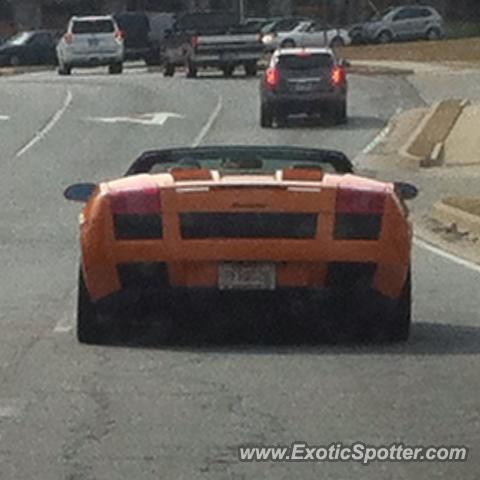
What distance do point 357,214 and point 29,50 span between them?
62.9m

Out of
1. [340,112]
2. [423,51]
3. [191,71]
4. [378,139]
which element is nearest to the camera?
[378,139]

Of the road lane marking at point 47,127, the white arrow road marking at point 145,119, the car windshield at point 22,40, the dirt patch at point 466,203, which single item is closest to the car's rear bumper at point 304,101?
the white arrow road marking at point 145,119

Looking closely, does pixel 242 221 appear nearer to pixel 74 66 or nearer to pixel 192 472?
pixel 192 472

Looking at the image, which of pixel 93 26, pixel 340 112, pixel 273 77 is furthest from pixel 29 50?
pixel 273 77

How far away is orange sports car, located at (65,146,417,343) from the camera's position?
12430 mm

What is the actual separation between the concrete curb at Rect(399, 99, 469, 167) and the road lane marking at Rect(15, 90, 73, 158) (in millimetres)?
7252

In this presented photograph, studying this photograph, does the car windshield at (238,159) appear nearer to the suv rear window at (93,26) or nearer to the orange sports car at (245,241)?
the orange sports car at (245,241)

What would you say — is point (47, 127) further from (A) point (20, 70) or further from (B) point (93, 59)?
(A) point (20, 70)

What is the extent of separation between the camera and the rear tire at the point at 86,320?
12.8 metres

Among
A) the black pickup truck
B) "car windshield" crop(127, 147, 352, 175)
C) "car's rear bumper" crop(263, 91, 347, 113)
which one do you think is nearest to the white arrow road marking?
"car's rear bumper" crop(263, 91, 347, 113)

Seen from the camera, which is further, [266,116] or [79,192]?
[266,116]

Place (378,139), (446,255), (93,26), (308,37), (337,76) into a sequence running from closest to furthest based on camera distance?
1. (446,255)
2. (378,139)
3. (337,76)
4. (93,26)
5. (308,37)

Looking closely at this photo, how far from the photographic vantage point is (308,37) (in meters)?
75.8

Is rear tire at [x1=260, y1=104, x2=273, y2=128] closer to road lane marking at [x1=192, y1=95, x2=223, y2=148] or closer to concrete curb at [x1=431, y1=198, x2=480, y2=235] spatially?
road lane marking at [x1=192, y1=95, x2=223, y2=148]
